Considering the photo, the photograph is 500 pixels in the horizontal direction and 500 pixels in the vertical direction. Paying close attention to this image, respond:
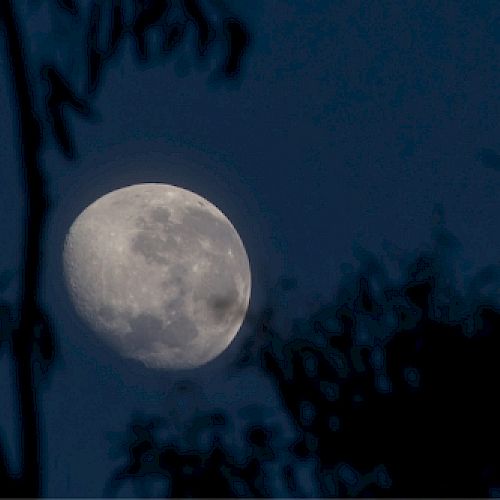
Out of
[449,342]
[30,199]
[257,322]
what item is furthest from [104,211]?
[30,199]

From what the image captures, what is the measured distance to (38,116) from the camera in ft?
11.0

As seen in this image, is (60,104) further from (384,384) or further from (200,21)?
(384,384)

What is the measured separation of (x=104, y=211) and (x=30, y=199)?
5.53 m

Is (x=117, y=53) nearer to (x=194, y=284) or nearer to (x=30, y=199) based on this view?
(x=30, y=199)

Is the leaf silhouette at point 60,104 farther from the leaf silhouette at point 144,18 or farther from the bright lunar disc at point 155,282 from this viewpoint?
the bright lunar disc at point 155,282

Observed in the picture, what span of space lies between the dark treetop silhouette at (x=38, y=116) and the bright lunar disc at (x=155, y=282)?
346 cm

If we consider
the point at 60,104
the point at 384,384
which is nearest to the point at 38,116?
the point at 60,104

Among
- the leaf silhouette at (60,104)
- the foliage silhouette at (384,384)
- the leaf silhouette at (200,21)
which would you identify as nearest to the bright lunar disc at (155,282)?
the foliage silhouette at (384,384)

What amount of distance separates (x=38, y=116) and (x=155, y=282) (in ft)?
14.3

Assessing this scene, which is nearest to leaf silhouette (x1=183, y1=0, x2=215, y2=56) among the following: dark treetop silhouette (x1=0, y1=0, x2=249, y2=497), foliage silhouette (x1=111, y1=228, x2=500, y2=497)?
dark treetop silhouette (x1=0, y1=0, x2=249, y2=497)

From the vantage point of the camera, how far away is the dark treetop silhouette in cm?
297

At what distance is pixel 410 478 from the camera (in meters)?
6.38

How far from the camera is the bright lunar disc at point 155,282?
24.9ft

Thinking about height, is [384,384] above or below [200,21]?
below
